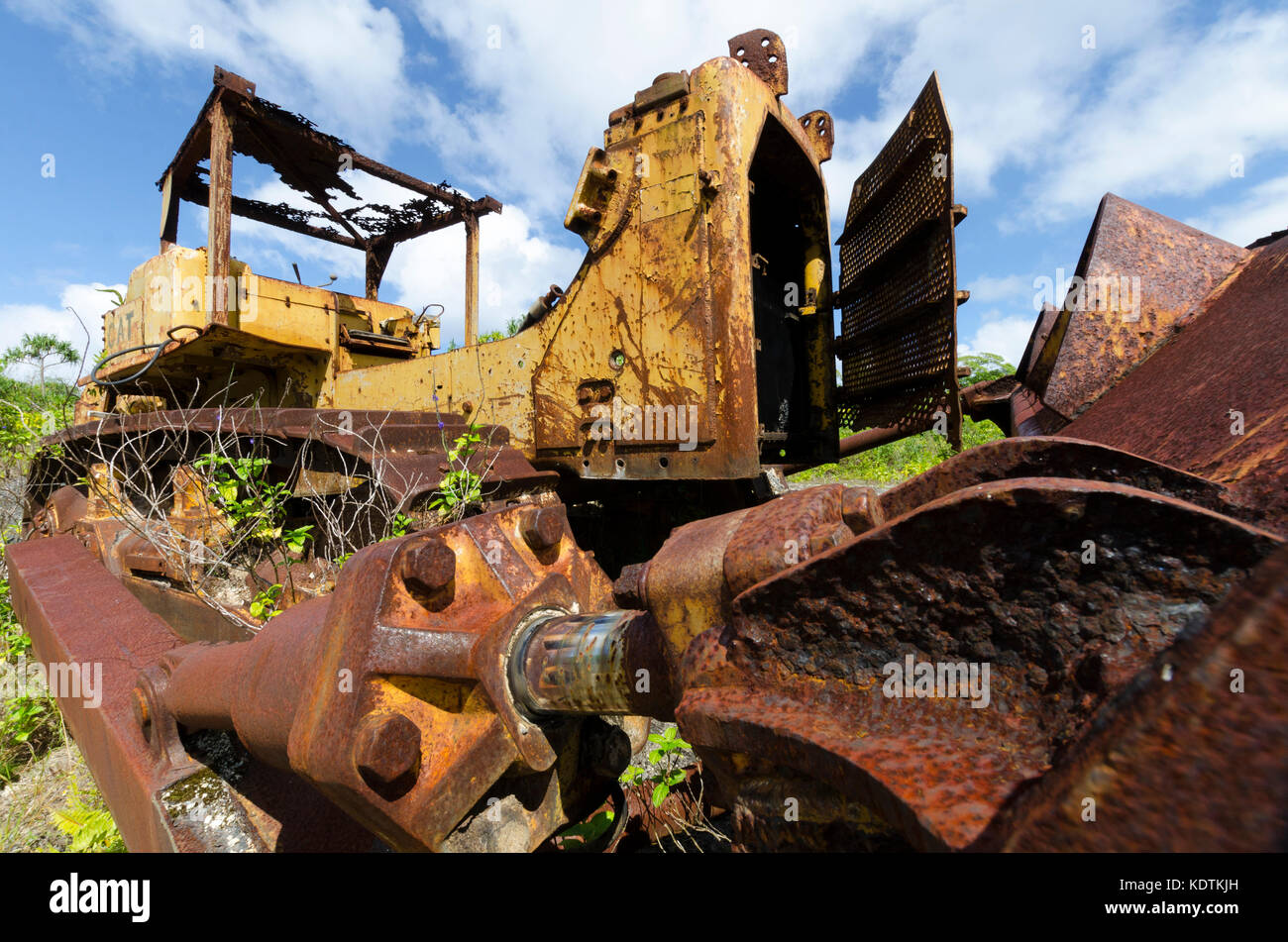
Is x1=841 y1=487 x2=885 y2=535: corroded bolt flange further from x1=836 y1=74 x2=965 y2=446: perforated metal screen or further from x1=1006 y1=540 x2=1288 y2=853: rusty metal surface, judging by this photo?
x1=836 y1=74 x2=965 y2=446: perforated metal screen

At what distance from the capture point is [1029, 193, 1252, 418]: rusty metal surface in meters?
1.76

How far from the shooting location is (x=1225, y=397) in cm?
113

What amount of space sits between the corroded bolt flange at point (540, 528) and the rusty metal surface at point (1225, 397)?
1015mm

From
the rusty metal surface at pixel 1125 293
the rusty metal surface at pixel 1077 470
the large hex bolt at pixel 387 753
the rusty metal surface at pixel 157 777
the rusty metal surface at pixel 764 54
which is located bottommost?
the rusty metal surface at pixel 157 777

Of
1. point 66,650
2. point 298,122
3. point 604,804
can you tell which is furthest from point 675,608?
point 298,122

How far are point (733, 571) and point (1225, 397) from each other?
3.52ft

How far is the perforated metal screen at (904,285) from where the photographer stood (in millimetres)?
3055

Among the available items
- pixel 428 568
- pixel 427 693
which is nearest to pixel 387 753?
pixel 427 693

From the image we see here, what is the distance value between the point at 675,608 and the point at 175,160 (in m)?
6.77

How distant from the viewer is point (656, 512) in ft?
13.2
